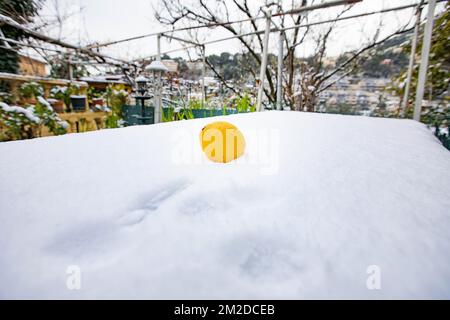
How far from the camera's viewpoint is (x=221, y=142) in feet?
2.86

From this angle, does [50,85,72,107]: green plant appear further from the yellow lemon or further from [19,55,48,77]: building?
the yellow lemon

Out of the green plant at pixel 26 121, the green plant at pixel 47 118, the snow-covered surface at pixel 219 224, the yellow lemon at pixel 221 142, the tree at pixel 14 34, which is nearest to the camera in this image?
the snow-covered surface at pixel 219 224

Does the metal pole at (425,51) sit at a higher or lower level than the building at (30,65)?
lower

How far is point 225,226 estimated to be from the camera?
502 millimetres

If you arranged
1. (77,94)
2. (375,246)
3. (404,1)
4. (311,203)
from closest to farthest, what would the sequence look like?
(375,246)
(311,203)
(77,94)
(404,1)

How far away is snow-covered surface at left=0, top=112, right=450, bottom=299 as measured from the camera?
1.24 feet

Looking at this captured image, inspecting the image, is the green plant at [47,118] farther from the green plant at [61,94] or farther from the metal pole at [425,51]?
the metal pole at [425,51]

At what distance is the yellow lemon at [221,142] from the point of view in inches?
34.3

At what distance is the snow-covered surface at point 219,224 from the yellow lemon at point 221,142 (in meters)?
0.06

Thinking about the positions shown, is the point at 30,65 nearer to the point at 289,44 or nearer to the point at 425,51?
the point at 289,44

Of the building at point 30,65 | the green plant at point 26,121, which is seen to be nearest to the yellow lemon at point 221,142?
the green plant at point 26,121

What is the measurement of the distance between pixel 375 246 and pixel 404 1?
638 centimetres
